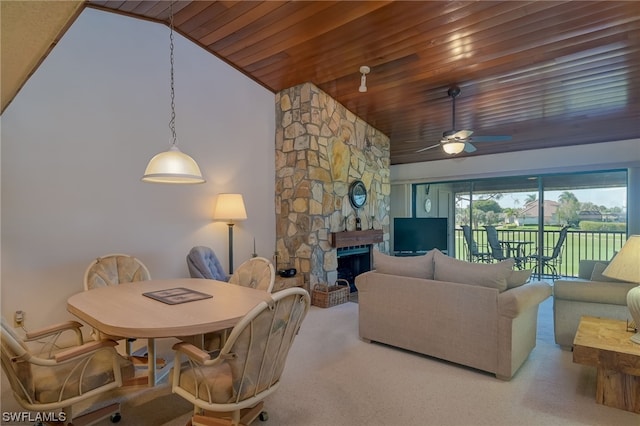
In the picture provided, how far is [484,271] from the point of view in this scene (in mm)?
2766

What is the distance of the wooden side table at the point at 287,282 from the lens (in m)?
4.67

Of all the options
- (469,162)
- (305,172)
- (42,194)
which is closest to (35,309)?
(42,194)

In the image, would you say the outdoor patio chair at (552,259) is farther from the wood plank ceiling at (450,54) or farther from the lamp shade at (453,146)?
the lamp shade at (453,146)

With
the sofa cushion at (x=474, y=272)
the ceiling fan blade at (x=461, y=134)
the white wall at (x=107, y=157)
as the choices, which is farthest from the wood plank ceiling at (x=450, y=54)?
the sofa cushion at (x=474, y=272)

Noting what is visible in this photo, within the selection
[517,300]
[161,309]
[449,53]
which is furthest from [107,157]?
[517,300]

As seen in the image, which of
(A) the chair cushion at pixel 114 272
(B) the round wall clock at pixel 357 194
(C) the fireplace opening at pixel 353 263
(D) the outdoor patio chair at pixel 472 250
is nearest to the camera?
(A) the chair cushion at pixel 114 272

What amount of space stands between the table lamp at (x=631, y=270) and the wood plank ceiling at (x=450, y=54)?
83.0 inches

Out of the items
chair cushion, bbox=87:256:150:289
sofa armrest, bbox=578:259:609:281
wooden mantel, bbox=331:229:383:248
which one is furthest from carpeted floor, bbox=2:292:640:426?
wooden mantel, bbox=331:229:383:248

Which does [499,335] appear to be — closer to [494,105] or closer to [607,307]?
[607,307]

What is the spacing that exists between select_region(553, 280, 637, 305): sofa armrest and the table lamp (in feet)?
2.38

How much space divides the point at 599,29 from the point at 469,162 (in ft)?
12.0

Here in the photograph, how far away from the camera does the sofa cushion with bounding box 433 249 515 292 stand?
2707mm

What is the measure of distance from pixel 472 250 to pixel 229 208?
5.18m

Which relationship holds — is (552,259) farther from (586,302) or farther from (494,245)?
(586,302)
